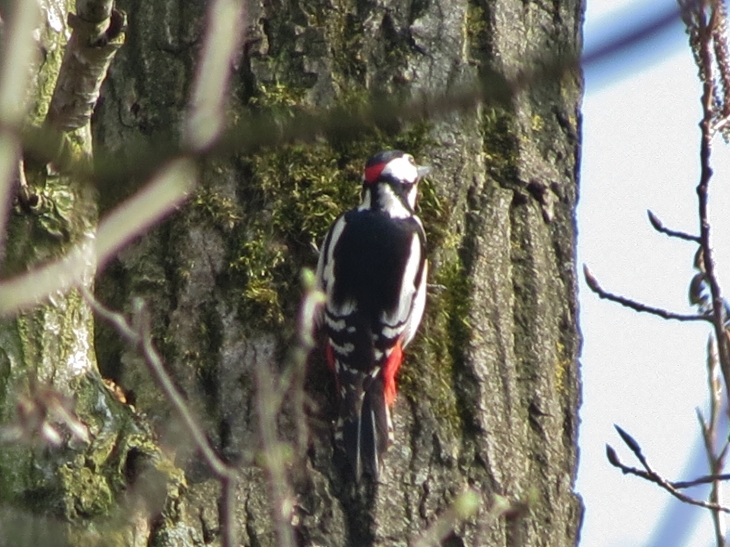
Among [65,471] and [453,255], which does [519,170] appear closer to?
[453,255]

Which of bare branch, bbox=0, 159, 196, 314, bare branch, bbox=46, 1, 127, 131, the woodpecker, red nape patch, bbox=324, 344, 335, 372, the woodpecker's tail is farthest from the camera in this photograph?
red nape patch, bbox=324, 344, 335, 372

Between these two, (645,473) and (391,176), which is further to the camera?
(391,176)

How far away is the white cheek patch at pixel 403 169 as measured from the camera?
312 cm

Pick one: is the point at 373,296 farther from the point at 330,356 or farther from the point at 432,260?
the point at 432,260

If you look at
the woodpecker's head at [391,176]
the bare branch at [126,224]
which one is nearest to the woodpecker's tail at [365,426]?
the woodpecker's head at [391,176]

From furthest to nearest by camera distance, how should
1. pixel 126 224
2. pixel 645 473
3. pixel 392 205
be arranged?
1. pixel 392 205
2. pixel 645 473
3. pixel 126 224

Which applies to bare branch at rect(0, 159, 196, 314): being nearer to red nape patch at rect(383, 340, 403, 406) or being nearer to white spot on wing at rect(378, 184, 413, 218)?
red nape patch at rect(383, 340, 403, 406)

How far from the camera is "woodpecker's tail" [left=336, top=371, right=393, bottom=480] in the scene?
278 cm

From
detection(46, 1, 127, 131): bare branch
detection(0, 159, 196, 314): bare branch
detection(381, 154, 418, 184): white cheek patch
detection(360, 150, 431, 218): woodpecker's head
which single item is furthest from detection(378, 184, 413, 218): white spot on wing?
detection(0, 159, 196, 314): bare branch

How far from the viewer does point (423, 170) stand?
10.3 ft

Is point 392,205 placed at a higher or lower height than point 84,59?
higher

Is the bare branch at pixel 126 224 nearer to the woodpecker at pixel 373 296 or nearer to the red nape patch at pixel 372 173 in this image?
the woodpecker at pixel 373 296

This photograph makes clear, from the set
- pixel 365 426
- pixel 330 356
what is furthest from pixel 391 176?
pixel 365 426

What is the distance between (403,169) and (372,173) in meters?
0.13
